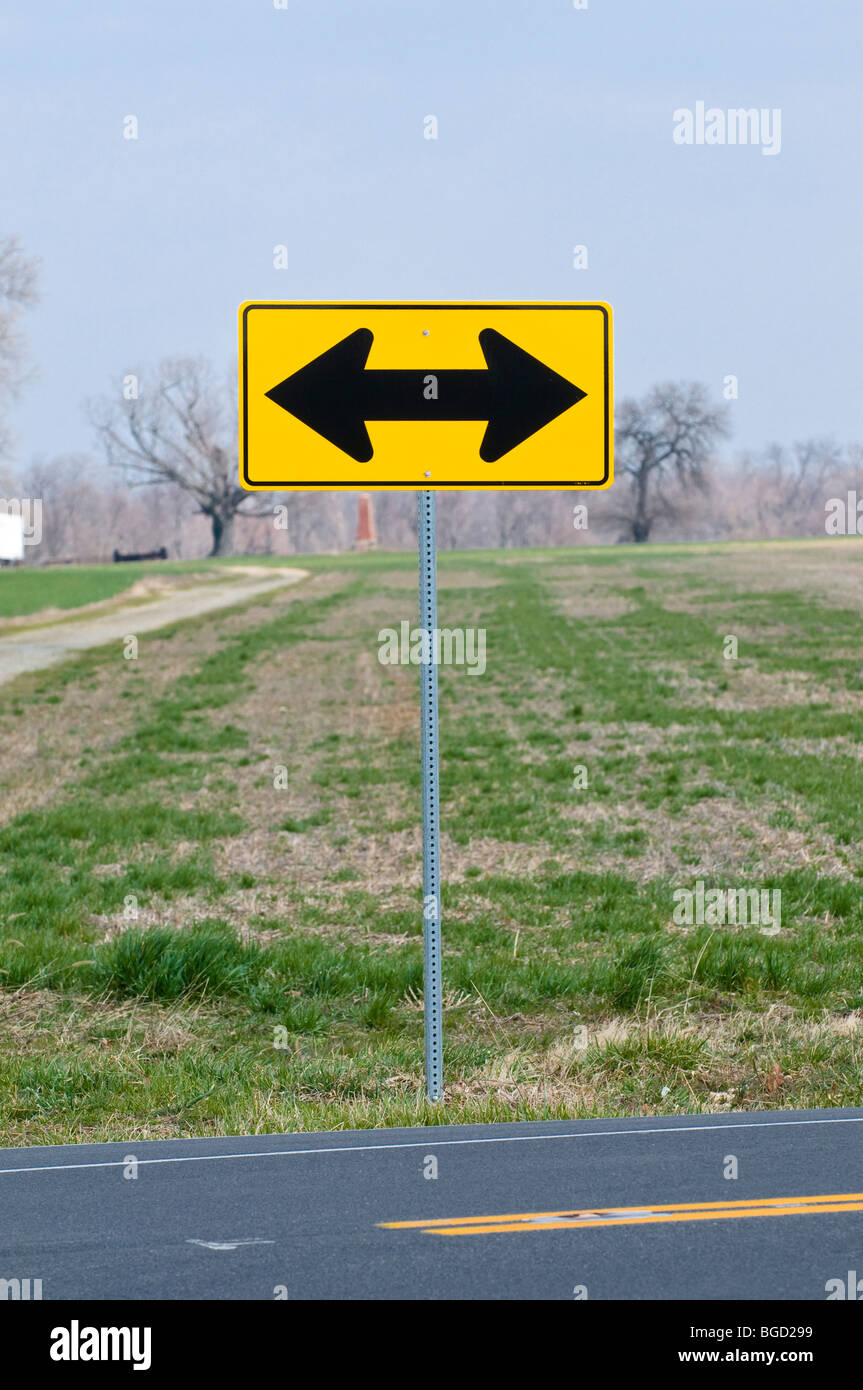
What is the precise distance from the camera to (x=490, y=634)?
3603 centimetres

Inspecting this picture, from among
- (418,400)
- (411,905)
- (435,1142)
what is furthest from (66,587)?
(435,1142)

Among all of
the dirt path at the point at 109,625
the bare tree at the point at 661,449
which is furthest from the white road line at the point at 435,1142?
the bare tree at the point at 661,449

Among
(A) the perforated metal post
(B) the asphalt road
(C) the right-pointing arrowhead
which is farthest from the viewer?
(A) the perforated metal post

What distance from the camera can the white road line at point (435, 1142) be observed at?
536 cm

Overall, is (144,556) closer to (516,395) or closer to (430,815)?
(430,815)

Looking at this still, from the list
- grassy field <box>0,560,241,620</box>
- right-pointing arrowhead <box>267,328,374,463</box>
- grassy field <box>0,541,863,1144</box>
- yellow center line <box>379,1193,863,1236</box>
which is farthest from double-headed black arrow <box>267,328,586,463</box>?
grassy field <box>0,560,241,620</box>

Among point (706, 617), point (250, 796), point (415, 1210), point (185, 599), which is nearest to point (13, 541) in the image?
point (185, 599)

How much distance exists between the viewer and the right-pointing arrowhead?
608 cm

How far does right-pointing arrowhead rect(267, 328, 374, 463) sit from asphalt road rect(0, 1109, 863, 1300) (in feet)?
9.13

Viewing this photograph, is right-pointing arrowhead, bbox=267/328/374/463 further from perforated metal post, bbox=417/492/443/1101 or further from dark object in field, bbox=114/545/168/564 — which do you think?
dark object in field, bbox=114/545/168/564

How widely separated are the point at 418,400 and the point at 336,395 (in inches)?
13.3

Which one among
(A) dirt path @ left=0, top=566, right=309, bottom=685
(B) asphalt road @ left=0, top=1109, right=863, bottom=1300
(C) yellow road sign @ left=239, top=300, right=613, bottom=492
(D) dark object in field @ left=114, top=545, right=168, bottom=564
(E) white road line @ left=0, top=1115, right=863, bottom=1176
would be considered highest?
(C) yellow road sign @ left=239, top=300, right=613, bottom=492
